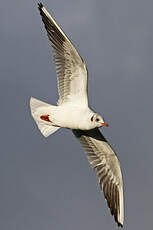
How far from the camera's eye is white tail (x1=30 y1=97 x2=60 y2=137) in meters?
9.91

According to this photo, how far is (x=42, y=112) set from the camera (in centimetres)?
996

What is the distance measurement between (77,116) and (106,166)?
1736 mm

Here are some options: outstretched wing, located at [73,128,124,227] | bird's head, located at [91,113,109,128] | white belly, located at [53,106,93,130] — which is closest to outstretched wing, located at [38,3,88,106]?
white belly, located at [53,106,93,130]

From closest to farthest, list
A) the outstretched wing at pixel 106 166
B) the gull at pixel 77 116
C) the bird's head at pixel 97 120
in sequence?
the bird's head at pixel 97 120 < the gull at pixel 77 116 < the outstretched wing at pixel 106 166

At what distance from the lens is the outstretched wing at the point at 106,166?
10.5 metres

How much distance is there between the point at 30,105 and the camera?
33.1ft

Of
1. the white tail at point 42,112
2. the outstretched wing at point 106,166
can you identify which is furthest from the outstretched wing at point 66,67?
the outstretched wing at point 106,166

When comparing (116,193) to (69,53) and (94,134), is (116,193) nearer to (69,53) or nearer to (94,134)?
(94,134)

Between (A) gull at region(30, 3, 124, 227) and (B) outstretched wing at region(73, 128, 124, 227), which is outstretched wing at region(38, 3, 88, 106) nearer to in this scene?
(A) gull at region(30, 3, 124, 227)

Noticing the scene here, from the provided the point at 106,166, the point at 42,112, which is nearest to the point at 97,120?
the point at 42,112

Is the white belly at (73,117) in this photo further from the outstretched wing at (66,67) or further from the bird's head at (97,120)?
the outstretched wing at (66,67)

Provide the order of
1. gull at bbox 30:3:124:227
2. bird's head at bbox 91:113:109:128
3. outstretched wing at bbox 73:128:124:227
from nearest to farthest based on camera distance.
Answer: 1. bird's head at bbox 91:113:109:128
2. gull at bbox 30:3:124:227
3. outstretched wing at bbox 73:128:124:227

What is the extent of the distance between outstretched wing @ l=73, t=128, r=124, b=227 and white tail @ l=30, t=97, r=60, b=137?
783 mm

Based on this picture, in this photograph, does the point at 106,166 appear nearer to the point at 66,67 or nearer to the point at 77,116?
the point at 77,116
